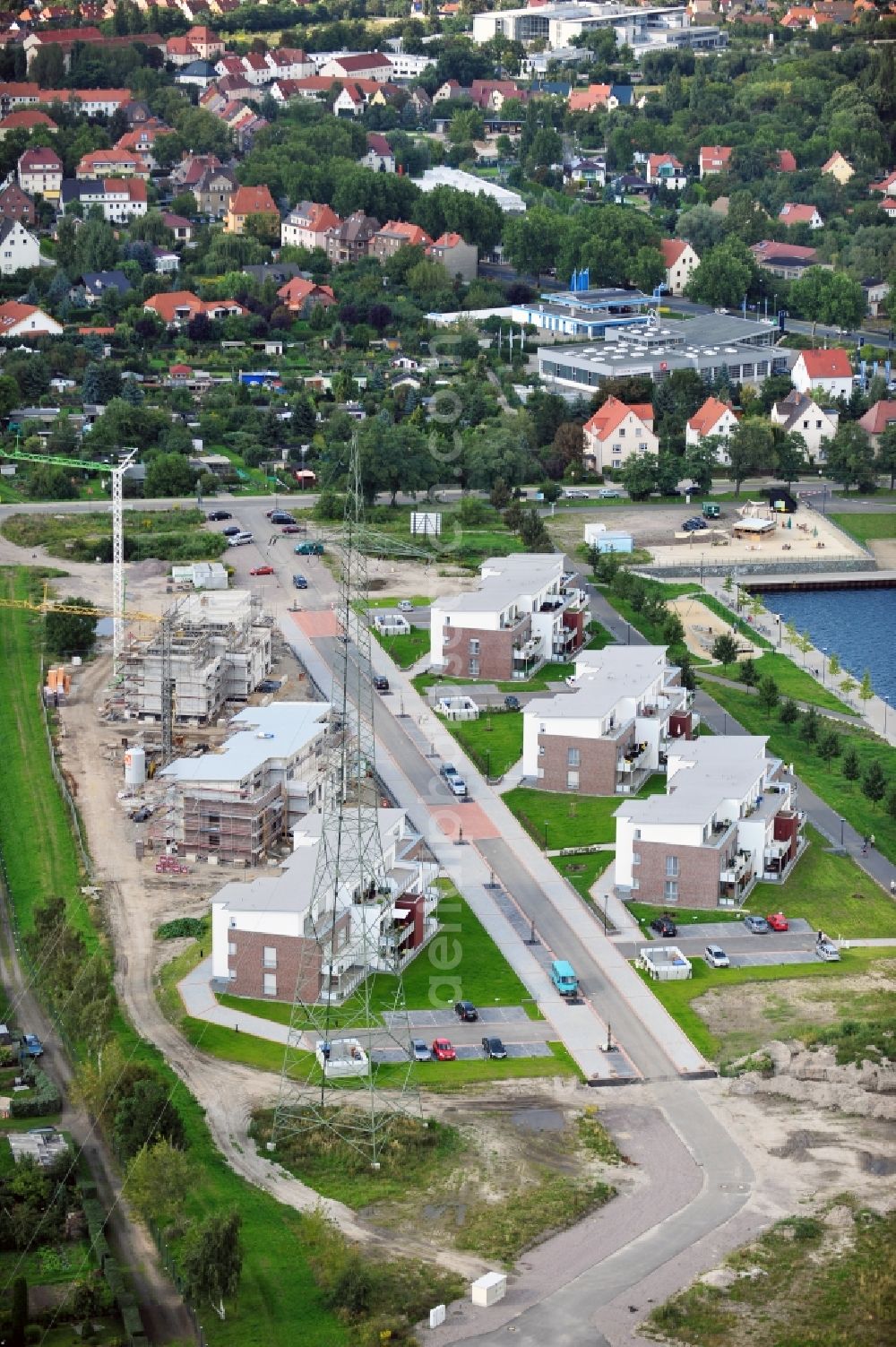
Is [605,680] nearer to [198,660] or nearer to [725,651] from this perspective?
[725,651]

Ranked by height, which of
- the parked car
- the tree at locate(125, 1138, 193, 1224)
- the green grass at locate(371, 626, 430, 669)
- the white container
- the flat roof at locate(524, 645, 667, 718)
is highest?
the flat roof at locate(524, 645, 667, 718)

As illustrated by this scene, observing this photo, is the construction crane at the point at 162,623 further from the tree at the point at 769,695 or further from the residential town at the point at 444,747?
the tree at the point at 769,695

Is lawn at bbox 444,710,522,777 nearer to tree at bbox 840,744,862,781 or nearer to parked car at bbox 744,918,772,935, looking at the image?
tree at bbox 840,744,862,781

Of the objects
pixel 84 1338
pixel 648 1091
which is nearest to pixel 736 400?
pixel 648 1091

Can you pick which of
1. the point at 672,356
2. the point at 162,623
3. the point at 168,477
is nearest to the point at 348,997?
the point at 162,623

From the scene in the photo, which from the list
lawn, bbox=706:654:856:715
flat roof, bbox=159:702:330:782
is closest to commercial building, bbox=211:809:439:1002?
flat roof, bbox=159:702:330:782

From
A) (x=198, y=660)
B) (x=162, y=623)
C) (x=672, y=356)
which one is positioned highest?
(x=162, y=623)

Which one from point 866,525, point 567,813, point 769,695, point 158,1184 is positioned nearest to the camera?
point 158,1184
